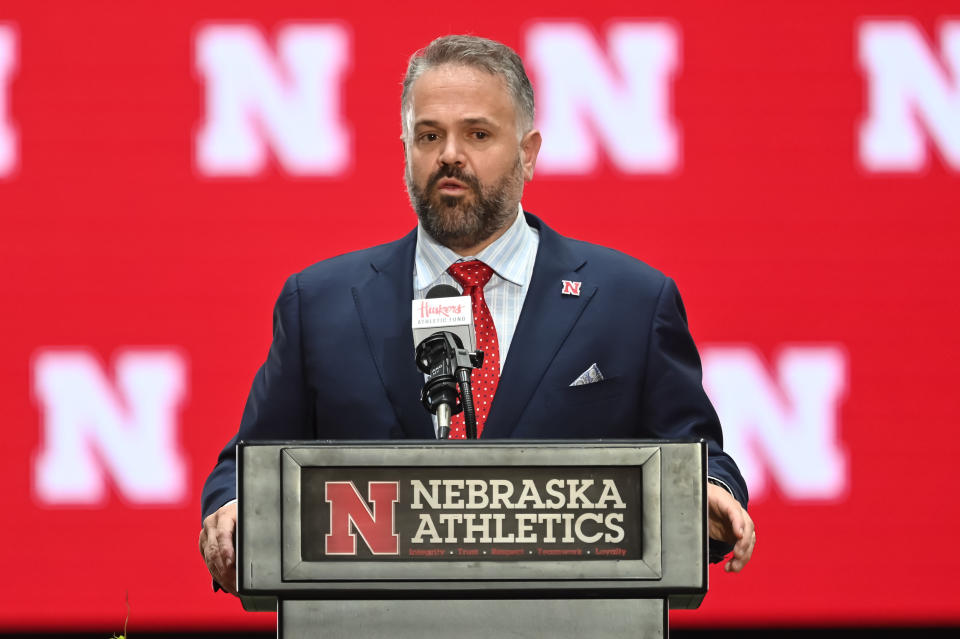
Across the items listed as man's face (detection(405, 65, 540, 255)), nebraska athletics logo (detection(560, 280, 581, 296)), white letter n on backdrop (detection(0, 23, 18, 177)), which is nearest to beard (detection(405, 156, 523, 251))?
man's face (detection(405, 65, 540, 255))

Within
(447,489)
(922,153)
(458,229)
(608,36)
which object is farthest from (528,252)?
(922,153)

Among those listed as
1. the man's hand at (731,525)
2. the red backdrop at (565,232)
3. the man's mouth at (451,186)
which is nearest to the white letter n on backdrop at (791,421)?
the red backdrop at (565,232)

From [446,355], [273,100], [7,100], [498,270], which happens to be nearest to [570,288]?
[498,270]

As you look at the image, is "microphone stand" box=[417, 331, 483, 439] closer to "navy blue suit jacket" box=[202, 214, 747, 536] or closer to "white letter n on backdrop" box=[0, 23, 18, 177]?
"navy blue suit jacket" box=[202, 214, 747, 536]

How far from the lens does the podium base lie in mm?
1121

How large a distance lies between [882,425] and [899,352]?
195mm

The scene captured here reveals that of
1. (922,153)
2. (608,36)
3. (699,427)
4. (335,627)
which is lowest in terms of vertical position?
(335,627)

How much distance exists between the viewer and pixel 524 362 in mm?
1729

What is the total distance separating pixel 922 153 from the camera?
3305 mm

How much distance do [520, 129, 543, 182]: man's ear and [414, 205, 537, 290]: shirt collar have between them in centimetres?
10

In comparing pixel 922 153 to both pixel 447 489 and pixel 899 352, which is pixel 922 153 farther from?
pixel 447 489

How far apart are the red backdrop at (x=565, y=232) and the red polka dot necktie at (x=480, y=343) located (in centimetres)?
144

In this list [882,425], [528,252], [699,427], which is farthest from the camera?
[882,425]

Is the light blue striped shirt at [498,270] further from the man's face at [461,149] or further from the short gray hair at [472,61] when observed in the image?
the short gray hair at [472,61]
